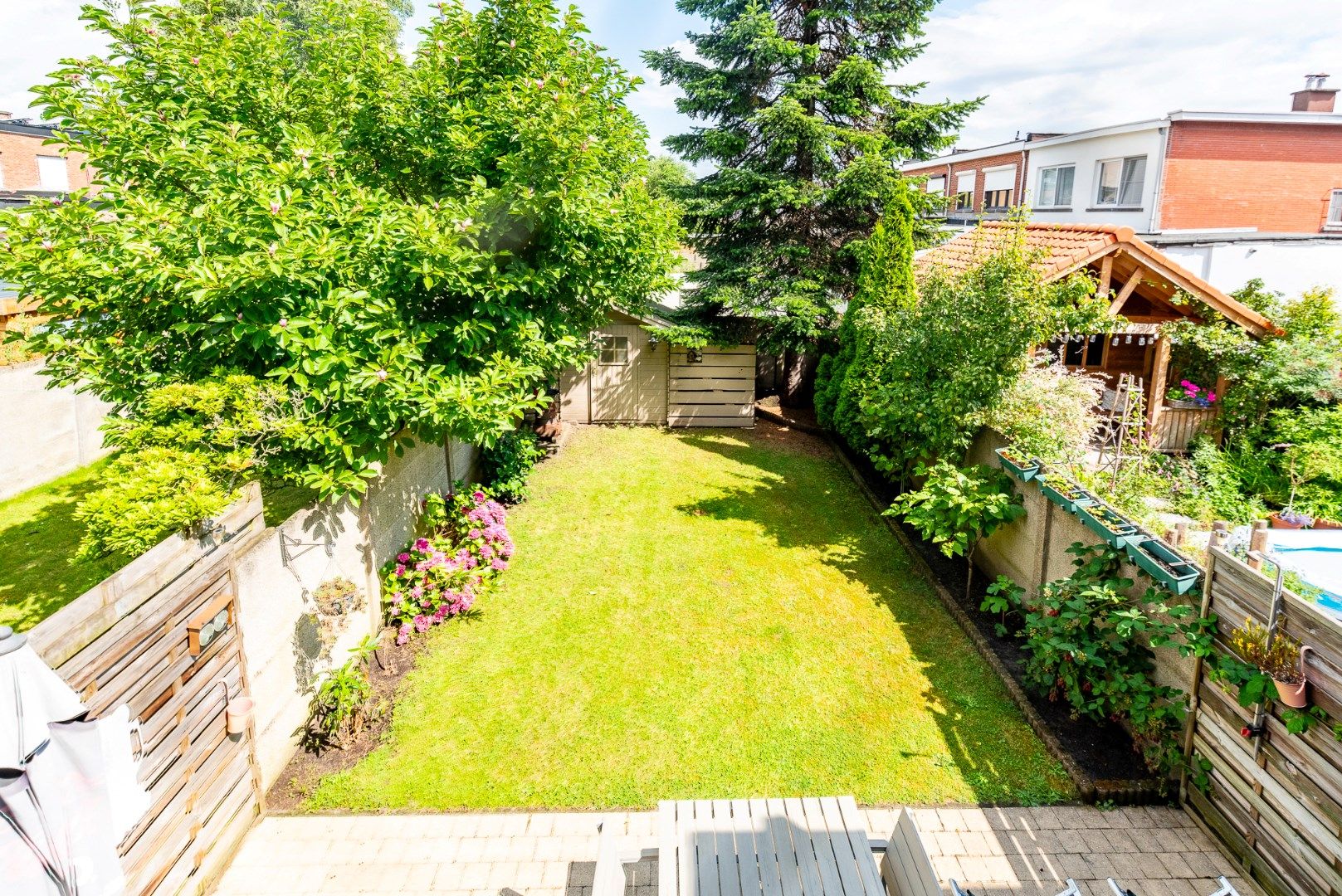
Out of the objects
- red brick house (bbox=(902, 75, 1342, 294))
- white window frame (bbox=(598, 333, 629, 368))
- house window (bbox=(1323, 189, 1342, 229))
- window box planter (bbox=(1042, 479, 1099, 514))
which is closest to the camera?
window box planter (bbox=(1042, 479, 1099, 514))

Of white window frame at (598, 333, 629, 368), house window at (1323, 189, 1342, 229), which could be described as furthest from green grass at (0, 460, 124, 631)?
house window at (1323, 189, 1342, 229)

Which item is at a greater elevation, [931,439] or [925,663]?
[931,439]

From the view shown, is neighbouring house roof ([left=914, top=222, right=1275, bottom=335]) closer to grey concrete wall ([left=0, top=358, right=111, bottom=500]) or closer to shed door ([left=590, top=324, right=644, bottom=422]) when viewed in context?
shed door ([left=590, top=324, right=644, bottom=422])

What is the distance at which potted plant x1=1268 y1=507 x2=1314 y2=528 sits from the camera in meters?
7.68

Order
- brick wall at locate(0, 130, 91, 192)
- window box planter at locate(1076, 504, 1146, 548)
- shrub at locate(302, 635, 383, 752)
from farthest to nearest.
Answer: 1. brick wall at locate(0, 130, 91, 192)
2. shrub at locate(302, 635, 383, 752)
3. window box planter at locate(1076, 504, 1146, 548)

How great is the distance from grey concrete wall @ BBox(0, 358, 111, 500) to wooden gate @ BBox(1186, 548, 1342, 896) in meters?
12.8

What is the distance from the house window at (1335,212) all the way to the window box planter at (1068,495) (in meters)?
19.5

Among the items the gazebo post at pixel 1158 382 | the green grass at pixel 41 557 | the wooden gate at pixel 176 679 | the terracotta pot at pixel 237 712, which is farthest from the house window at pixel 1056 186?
the green grass at pixel 41 557

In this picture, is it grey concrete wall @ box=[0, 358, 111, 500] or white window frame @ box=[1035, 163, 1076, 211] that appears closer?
grey concrete wall @ box=[0, 358, 111, 500]

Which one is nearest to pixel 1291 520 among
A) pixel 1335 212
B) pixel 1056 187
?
pixel 1335 212

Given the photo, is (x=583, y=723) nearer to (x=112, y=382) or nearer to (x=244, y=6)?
(x=112, y=382)

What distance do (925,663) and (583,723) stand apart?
3.56m

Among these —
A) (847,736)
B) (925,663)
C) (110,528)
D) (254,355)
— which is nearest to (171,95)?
(254,355)

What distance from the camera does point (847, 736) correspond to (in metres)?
6.30
